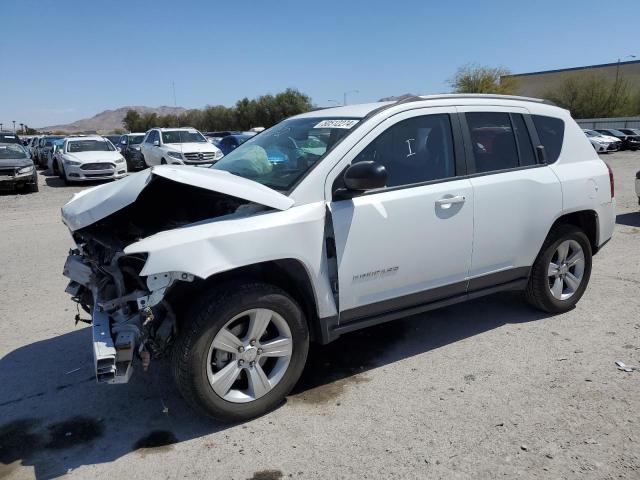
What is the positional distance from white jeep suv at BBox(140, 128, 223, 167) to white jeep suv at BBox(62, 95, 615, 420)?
534 inches

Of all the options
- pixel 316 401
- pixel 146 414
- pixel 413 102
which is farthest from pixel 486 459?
pixel 413 102

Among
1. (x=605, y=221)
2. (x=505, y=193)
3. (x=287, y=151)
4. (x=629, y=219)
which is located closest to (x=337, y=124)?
(x=287, y=151)

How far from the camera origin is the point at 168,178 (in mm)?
2957

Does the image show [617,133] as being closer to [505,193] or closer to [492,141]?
[492,141]

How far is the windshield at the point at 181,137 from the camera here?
18.9 meters

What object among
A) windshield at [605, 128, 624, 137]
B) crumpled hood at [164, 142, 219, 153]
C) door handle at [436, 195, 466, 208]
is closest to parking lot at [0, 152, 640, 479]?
door handle at [436, 195, 466, 208]

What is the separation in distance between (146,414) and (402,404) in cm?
170

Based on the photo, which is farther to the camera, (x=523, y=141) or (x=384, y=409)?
(x=523, y=141)

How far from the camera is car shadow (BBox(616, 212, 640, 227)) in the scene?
30.1 feet

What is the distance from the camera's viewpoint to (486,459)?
284 cm

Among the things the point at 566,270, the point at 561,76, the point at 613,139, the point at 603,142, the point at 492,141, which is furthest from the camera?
the point at 561,76

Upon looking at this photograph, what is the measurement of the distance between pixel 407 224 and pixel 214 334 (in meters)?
1.52

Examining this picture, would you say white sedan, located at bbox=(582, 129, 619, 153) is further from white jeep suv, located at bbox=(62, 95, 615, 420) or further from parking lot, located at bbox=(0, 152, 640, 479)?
white jeep suv, located at bbox=(62, 95, 615, 420)

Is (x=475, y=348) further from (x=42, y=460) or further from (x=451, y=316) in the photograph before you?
(x=42, y=460)
